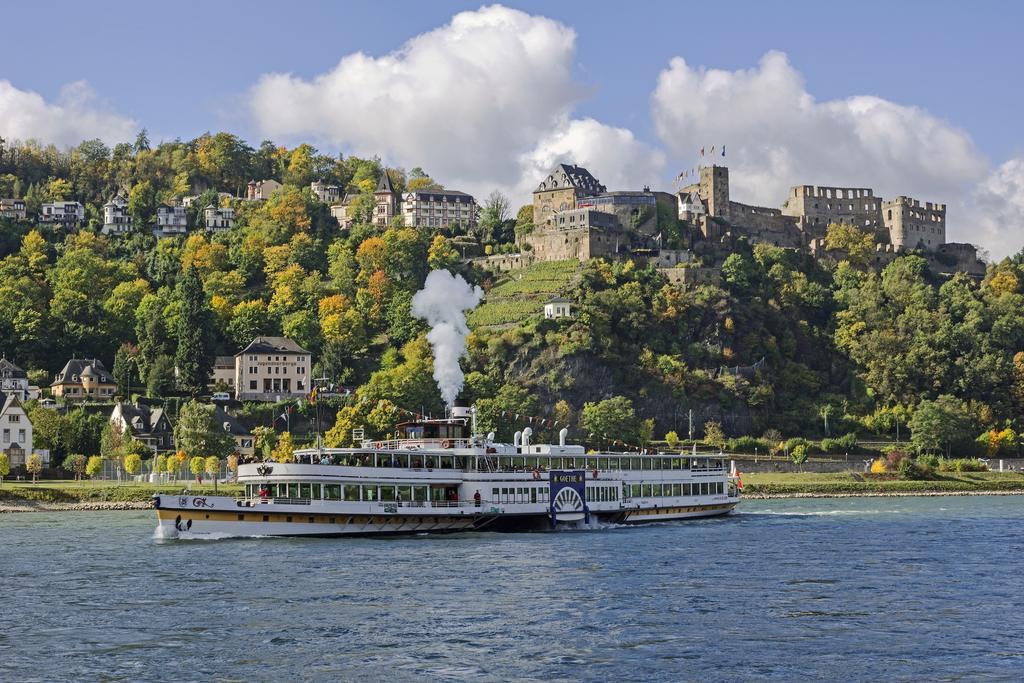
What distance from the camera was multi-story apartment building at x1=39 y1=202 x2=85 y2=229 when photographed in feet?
608

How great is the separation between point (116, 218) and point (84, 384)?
5753 cm

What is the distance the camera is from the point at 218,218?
596 ft

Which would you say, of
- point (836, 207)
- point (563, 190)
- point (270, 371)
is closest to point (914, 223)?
point (836, 207)

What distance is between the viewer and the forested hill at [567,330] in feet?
429

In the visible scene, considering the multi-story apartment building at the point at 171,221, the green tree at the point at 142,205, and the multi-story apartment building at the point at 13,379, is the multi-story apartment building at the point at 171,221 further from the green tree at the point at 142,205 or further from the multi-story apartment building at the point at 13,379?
the multi-story apartment building at the point at 13,379

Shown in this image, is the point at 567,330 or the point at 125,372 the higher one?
the point at 567,330

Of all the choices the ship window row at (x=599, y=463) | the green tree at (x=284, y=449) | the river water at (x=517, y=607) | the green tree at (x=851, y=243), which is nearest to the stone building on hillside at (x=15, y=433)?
the green tree at (x=284, y=449)

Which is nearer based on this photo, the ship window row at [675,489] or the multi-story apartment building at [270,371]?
the ship window row at [675,489]

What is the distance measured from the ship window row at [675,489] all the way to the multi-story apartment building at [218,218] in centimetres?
10858

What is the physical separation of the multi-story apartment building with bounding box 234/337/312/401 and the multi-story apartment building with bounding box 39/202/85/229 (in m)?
59.8

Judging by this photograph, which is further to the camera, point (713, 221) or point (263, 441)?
point (713, 221)

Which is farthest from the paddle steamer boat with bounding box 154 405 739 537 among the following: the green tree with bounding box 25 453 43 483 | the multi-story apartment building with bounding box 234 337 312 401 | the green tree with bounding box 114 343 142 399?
the green tree with bounding box 114 343 142 399

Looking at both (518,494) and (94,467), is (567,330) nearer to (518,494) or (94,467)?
(94,467)

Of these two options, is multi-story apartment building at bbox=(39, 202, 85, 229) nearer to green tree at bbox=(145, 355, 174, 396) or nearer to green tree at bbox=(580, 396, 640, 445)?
green tree at bbox=(145, 355, 174, 396)
